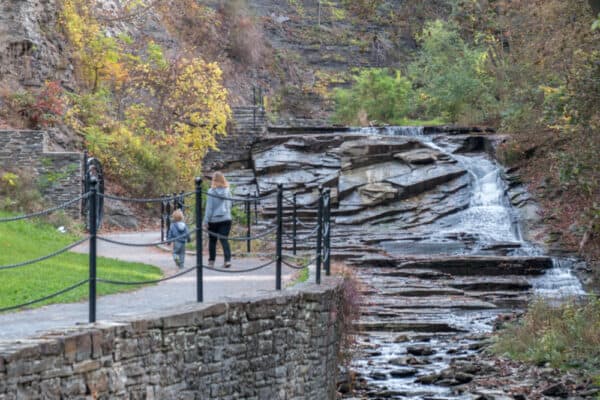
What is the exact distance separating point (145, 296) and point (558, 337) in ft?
21.4

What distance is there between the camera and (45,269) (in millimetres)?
12508

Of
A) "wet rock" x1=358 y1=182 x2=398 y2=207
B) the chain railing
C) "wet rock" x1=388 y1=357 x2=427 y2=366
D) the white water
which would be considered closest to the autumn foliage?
"wet rock" x1=358 y1=182 x2=398 y2=207

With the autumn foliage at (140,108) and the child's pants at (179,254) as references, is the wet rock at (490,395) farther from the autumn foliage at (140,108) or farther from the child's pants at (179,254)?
the autumn foliage at (140,108)

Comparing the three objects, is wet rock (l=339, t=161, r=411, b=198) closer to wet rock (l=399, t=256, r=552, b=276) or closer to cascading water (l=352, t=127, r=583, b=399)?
cascading water (l=352, t=127, r=583, b=399)

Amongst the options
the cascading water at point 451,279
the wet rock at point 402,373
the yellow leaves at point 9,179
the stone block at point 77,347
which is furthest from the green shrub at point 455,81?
the stone block at point 77,347

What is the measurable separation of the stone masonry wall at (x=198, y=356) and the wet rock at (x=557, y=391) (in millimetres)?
2903

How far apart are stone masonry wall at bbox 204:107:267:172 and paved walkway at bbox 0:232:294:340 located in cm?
1574

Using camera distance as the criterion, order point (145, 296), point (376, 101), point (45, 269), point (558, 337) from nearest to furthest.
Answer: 1. point (145, 296)
2. point (45, 269)
3. point (558, 337)
4. point (376, 101)

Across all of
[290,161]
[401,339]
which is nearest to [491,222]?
[290,161]

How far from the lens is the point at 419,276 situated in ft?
69.4

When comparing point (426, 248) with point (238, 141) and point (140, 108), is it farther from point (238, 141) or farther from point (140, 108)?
point (238, 141)

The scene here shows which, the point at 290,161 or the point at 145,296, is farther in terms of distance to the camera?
the point at 290,161

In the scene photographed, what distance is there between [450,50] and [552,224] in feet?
58.5

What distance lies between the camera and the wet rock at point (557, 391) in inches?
495
